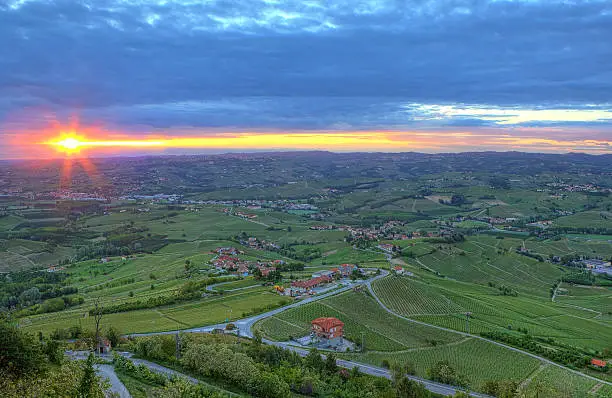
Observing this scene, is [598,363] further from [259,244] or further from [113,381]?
[259,244]

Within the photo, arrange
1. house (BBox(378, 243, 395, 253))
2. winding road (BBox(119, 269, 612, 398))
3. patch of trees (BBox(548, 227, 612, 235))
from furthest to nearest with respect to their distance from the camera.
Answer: patch of trees (BBox(548, 227, 612, 235))
house (BBox(378, 243, 395, 253))
winding road (BBox(119, 269, 612, 398))

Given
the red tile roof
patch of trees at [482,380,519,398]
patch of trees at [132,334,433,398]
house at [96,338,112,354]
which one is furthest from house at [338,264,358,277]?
house at [96,338,112,354]

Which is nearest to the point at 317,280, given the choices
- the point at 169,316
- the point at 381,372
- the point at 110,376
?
the point at 169,316

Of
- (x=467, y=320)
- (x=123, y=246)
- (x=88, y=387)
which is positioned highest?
(x=88, y=387)

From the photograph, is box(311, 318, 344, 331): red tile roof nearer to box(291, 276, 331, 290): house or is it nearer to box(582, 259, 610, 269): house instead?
box(291, 276, 331, 290): house

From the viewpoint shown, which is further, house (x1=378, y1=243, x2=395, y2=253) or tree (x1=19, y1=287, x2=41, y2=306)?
house (x1=378, y1=243, x2=395, y2=253)
